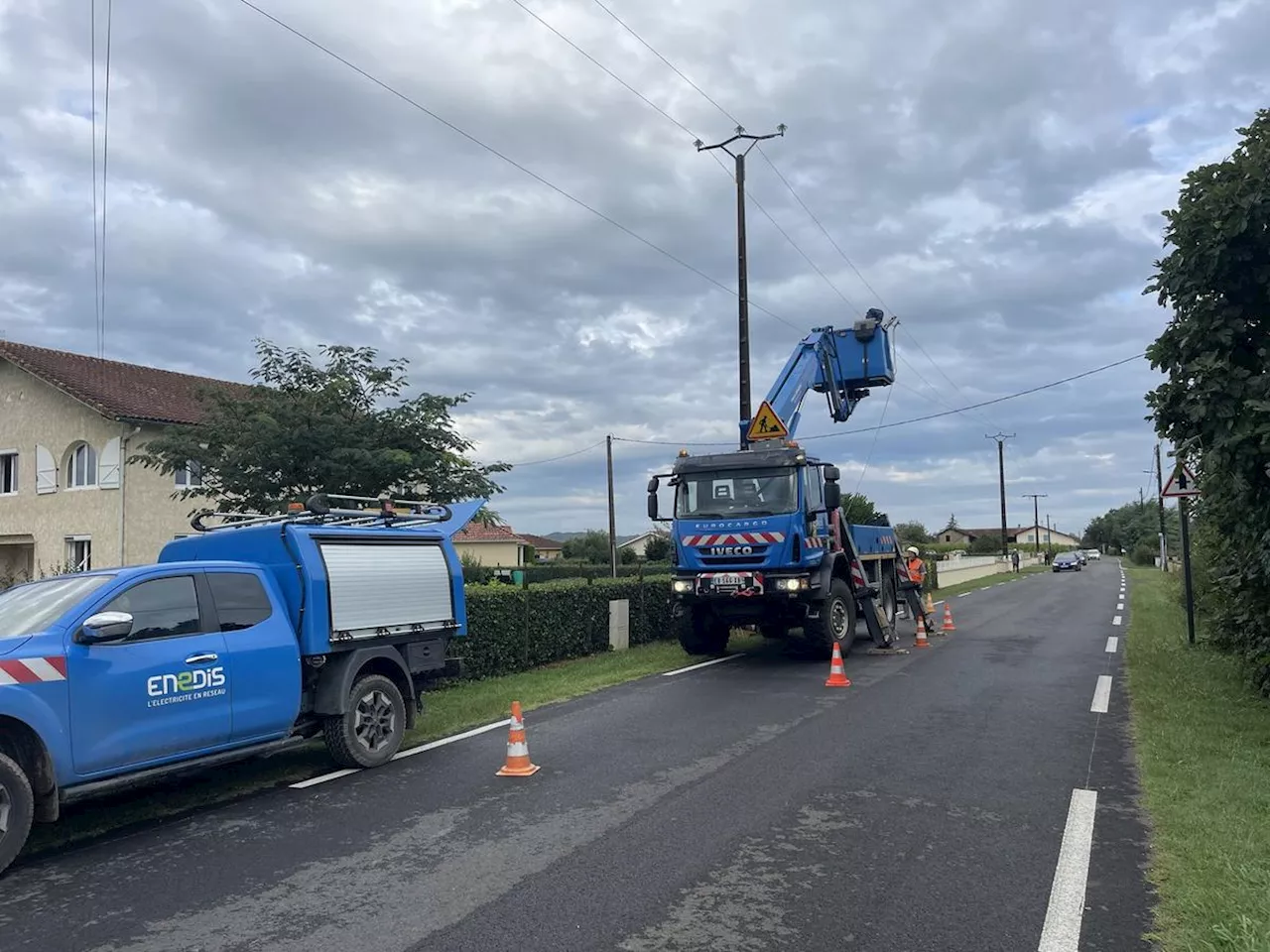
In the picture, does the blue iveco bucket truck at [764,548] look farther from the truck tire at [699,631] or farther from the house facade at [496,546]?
the house facade at [496,546]

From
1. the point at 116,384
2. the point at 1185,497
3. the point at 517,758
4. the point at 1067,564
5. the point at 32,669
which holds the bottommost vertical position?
the point at 1067,564

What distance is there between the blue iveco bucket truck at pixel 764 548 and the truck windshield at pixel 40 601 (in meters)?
9.34

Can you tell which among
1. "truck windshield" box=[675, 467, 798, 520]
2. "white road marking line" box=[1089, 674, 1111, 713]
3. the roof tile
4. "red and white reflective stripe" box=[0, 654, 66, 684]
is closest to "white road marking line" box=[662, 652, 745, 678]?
"truck windshield" box=[675, 467, 798, 520]

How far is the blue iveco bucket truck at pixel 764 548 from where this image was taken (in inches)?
560

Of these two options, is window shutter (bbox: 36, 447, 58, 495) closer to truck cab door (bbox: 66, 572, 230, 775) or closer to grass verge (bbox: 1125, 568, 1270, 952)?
truck cab door (bbox: 66, 572, 230, 775)

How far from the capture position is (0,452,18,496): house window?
27875mm

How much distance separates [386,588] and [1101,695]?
8.23 meters

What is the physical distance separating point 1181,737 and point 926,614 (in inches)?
478

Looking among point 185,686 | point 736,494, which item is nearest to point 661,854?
point 185,686

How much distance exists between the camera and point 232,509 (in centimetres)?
1480

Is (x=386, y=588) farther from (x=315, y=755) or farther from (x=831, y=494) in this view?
(x=831, y=494)

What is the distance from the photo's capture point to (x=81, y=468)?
85.7 feet

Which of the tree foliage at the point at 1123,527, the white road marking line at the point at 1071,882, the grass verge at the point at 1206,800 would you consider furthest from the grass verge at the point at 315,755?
the tree foliage at the point at 1123,527

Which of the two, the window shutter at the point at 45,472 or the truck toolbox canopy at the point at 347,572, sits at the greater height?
the window shutter at the point at 45,472
